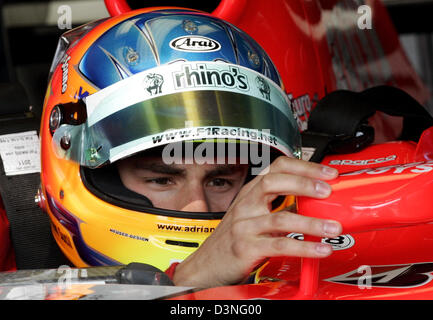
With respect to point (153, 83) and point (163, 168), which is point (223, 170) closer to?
point (163, 168)

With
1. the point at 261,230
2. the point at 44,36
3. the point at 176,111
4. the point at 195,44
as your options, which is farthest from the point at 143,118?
the point at 44,36

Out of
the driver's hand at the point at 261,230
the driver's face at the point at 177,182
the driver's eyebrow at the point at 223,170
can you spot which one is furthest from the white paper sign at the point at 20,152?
the driver's hand at the point at 261,230

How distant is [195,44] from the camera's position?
1.09m

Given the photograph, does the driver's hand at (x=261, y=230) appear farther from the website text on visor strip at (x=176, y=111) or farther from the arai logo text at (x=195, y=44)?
the arai logo text at (x=195, y=44)

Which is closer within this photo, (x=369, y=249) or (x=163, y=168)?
(x=369, y=249)

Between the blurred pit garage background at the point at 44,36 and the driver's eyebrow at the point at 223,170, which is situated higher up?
the blurred pit garage background at the point at 44,36

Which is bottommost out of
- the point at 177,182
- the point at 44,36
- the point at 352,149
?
the point at 177,182

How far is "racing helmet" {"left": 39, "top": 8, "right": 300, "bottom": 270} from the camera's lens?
1015 millimetres

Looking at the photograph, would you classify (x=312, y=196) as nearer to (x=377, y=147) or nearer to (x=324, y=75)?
(x=377, y=147)

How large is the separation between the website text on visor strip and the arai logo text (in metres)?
0.04

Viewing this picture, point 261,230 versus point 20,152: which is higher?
point 20,152

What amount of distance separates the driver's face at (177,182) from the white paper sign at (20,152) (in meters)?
0.26

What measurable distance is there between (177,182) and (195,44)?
24 centimetres

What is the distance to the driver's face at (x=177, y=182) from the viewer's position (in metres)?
1.12
